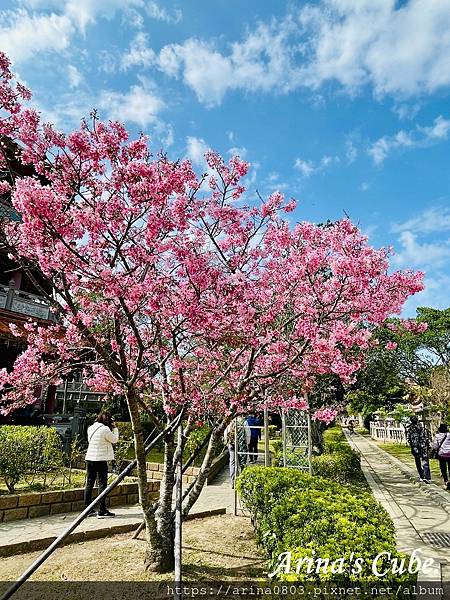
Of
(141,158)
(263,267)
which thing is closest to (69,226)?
(141,158)

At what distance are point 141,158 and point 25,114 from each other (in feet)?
4.19

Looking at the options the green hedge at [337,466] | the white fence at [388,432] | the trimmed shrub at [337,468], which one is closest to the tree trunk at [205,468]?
the green hedge at [337,466]

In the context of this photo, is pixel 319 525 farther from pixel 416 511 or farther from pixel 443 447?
pixel 443 447

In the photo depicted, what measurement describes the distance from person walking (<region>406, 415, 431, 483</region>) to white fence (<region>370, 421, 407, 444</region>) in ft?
50.3

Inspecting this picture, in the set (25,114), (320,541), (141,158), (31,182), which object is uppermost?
(25,114)

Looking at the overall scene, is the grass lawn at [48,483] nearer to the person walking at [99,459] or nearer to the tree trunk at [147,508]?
the person walking at [99,459]

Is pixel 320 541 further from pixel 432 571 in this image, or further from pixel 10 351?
pixel 10 351

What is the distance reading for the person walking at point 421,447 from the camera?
10281 millimetres

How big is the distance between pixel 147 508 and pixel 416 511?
559 cm

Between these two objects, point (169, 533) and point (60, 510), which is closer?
point (169, 533)

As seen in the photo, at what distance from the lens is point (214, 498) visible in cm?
847

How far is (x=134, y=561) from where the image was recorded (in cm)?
462

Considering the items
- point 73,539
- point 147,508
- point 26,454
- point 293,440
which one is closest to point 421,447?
point 293,440

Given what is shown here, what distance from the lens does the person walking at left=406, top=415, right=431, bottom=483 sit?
33.7ft
